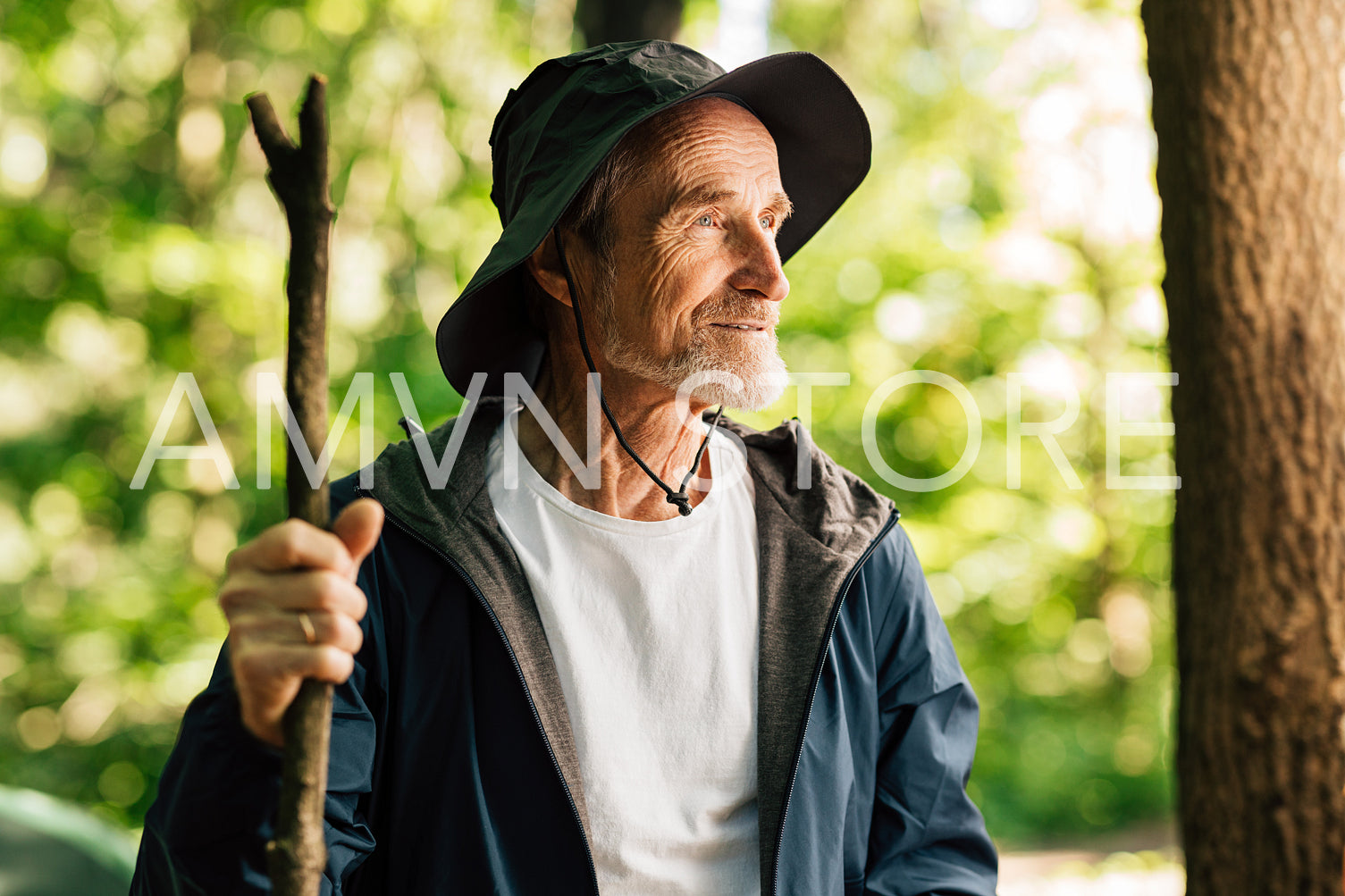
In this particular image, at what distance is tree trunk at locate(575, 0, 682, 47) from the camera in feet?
12.5

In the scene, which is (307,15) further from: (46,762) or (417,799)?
(417,799)

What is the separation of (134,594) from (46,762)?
4.33 feet

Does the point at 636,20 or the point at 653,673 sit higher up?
the point at 636,20

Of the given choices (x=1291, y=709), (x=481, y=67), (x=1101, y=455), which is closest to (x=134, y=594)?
(x=481, y=67)

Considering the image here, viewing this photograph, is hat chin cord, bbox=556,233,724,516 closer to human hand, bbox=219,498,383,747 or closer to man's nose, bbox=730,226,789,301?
man's nose, bbox=730,226,789,301

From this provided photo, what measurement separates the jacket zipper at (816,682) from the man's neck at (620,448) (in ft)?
1.15

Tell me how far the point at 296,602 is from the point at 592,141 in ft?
→ 3.49

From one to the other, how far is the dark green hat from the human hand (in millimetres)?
801

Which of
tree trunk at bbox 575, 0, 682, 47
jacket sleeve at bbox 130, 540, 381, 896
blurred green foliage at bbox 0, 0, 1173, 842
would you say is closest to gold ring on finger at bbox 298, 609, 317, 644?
jacket sleeve at bbox 130, 540, 381, 896

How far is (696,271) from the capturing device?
188 cm

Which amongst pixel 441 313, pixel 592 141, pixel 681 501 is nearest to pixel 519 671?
pixel 681 501

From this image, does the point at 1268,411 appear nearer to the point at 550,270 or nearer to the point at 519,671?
the point at 550,270

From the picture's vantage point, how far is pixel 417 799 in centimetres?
157

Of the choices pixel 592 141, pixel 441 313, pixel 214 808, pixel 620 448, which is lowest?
pixel 214 808
